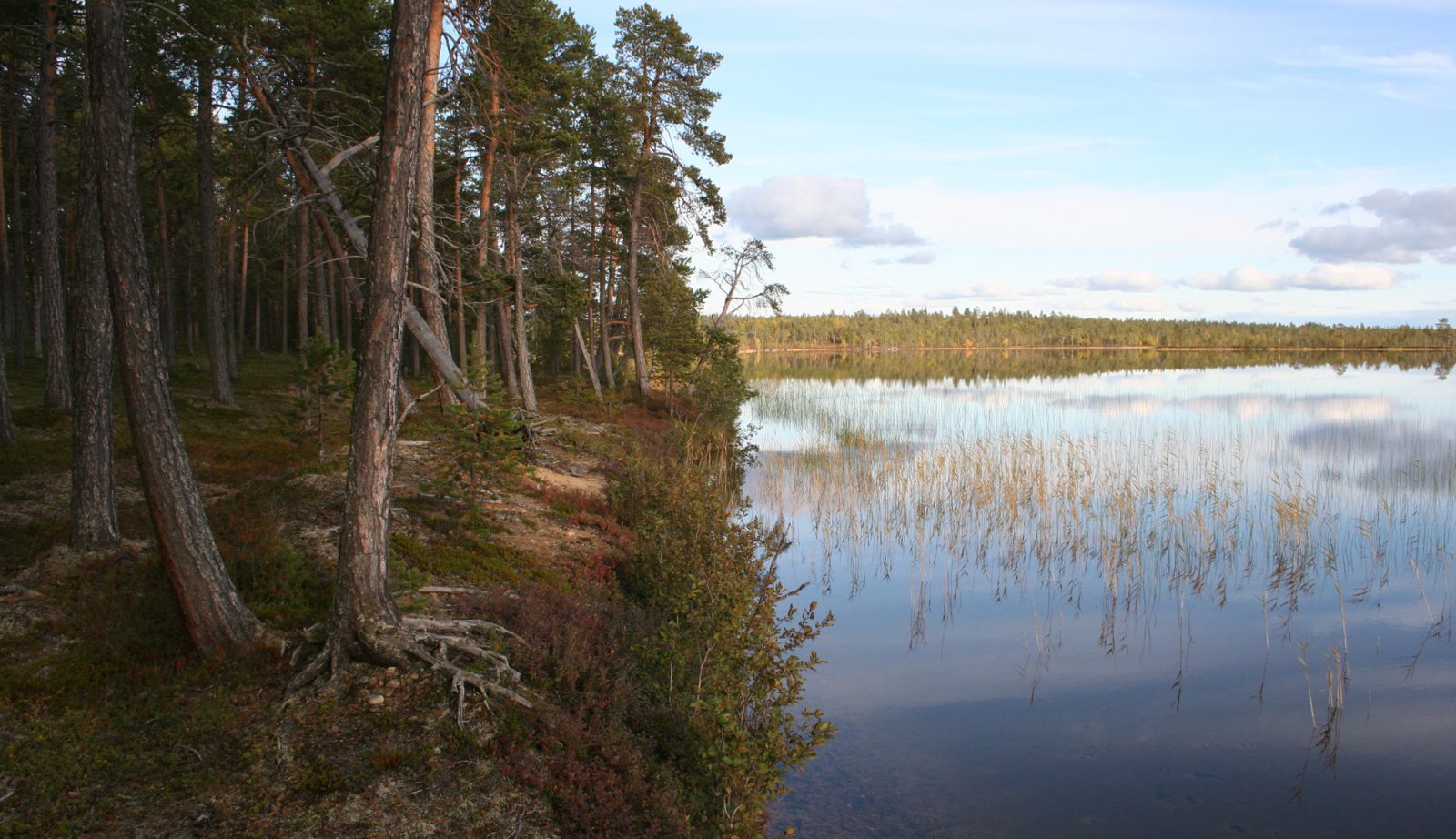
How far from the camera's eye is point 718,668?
6816 millimetres

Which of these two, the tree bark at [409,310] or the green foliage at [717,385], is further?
the green foliage at [717,385]

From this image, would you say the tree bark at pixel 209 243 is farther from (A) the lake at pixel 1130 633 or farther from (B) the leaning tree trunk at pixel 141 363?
(B) the leaning tree trunk at pixel 141 363

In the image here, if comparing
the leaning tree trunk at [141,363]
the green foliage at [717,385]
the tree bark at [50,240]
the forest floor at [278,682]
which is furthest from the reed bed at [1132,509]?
the tree bark at [50,240]

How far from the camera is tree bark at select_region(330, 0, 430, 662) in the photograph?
20.8 feet

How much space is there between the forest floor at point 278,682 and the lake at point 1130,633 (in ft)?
8.99

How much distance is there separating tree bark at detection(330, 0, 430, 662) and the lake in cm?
390

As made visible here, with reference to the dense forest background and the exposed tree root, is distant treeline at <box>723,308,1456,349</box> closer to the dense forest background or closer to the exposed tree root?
the dense forest background

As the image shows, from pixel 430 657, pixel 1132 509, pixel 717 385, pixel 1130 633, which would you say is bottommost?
pixel 1130 633

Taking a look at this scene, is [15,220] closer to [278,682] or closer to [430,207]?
[430,207]

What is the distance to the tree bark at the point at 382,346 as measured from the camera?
20.8ft

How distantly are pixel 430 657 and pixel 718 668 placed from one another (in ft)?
7.27

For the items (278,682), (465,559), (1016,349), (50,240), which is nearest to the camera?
(278,682)

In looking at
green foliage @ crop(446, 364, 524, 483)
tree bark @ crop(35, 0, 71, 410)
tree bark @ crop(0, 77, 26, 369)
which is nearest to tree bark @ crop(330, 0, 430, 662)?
green foliage @ crop(446, 364, 524, 483)

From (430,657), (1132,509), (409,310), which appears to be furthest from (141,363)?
(1132,509)
